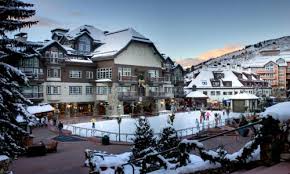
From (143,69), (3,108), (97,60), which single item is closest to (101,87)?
(97,60)

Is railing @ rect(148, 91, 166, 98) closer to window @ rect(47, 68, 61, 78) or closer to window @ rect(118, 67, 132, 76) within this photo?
window @ rect(118, 67, 132, 76)

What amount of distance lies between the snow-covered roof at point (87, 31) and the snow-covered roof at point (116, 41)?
1863mm

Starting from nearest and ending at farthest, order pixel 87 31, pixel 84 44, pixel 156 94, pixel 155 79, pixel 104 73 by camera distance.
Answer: pixel 104 73 → pixel 84 44 → pixel 87 31 → pixel 156 94 → pixel 155 79

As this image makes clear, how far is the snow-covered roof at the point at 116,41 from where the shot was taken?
54.5 metres

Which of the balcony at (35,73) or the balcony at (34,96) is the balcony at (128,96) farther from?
the balcony at (35,73)

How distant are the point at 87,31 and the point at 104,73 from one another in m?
9.76

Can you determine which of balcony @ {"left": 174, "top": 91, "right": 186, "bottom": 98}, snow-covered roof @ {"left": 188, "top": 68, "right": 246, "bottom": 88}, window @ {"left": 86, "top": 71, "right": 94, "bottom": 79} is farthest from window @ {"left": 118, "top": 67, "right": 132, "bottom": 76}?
snow-covered roof @ {"left": 188, "top": 68, "right": 246, "bottom": 88}

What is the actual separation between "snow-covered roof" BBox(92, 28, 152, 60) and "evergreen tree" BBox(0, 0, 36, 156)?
3962cm

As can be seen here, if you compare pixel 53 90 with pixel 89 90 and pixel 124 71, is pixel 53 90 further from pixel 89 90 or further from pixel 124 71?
pixel 124 71

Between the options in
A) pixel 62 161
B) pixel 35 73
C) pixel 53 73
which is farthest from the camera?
pixel 53 73

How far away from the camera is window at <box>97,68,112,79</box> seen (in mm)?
53375

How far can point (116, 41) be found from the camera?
189 ft

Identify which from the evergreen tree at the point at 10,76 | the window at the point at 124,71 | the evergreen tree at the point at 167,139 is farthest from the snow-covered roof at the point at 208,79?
the evergreen tree at the point at 10,76

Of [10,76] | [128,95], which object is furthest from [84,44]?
[10,76]
